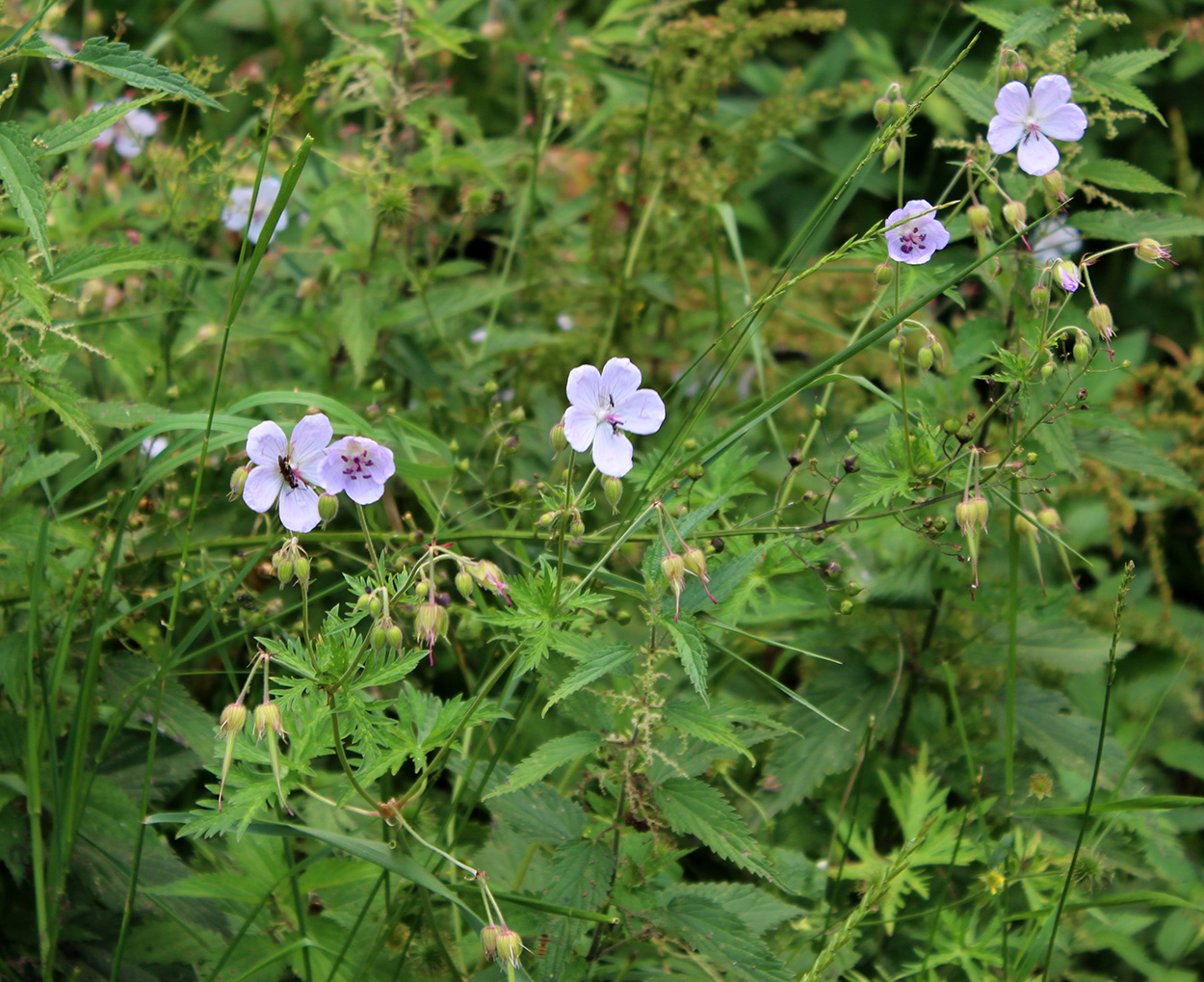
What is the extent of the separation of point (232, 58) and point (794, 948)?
12.4 feet

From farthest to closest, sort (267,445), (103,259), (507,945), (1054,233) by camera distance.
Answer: (1054,233), (103,259), (267,445), (507,945)

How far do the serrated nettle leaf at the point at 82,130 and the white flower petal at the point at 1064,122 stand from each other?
130 cm

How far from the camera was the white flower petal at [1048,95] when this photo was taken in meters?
1.47

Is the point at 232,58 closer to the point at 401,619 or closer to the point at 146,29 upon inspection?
the point at 146,29

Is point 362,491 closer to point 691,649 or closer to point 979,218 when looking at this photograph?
point 691,649

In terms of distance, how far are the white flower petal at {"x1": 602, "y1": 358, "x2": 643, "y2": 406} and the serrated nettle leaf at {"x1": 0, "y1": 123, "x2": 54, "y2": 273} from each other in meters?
0.68

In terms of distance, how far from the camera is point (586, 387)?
1.27m

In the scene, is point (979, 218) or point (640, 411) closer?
point (640, 411)

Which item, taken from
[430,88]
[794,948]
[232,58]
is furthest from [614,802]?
[232,58]

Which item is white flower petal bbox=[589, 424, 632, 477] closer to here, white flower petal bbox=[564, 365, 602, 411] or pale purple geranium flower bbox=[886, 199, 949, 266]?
white flower petal bbox=[564, 365, 602, 411]

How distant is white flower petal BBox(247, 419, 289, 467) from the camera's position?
1.20 metres

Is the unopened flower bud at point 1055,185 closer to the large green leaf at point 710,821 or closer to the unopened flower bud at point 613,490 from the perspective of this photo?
the unopened flower bud at point 613,490

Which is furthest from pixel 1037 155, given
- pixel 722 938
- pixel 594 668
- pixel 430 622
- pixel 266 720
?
pixel 266 720

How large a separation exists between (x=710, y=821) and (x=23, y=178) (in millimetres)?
1216
